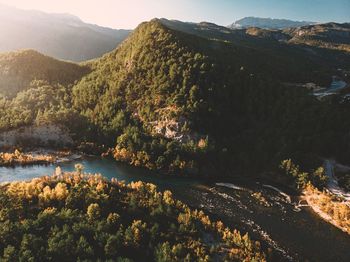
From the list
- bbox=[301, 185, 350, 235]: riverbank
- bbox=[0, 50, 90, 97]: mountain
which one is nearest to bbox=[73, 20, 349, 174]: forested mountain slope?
bbox=[0, 50, 90, 97]: mountain

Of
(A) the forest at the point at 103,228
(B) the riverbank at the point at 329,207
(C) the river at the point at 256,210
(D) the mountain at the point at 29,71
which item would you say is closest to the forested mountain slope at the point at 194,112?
(C) the river at the point at 256,210

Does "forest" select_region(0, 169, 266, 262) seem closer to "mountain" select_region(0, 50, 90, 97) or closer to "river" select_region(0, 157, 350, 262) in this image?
"river" select_region(0, 157, 350, 262)

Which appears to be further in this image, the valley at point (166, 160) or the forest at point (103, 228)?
the valley at point (166, 160)

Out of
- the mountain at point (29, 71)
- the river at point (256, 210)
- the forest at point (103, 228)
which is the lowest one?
the river at point (256, 210)

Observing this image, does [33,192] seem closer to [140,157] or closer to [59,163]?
[59,163]

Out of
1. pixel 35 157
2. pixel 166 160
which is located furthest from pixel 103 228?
pixel 35 157

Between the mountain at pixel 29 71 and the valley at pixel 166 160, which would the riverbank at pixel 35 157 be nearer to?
the valley at pixel 166 160

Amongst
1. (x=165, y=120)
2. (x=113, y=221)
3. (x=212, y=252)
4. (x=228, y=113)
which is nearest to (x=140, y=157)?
(x=165, y=120)
